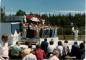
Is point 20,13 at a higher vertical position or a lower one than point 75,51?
higher

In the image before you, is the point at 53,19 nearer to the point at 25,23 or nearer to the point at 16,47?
the point at 25,23

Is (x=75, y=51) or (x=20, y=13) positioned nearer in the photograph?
(x=75, y=51)

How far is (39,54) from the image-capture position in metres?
6.25

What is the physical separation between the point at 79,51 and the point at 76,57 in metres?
0.17

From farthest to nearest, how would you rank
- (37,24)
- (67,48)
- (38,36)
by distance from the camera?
(37,24) → (38,36) → (67,48)

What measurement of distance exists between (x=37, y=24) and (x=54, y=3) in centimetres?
166

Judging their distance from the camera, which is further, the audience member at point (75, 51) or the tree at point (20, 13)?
the tree at point (20, 13)

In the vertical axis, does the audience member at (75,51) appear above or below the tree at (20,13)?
below

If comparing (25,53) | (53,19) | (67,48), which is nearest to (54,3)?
(53,19)

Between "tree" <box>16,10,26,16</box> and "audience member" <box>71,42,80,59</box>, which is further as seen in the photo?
"tree" <box>16,10,26,16</box>

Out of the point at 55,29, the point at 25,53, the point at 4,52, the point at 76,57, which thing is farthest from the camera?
the point at 55,29

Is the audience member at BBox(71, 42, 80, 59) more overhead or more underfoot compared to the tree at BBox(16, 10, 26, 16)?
more underfoot

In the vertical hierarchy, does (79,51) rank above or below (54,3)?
below

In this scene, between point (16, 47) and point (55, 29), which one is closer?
point (16, 47)
